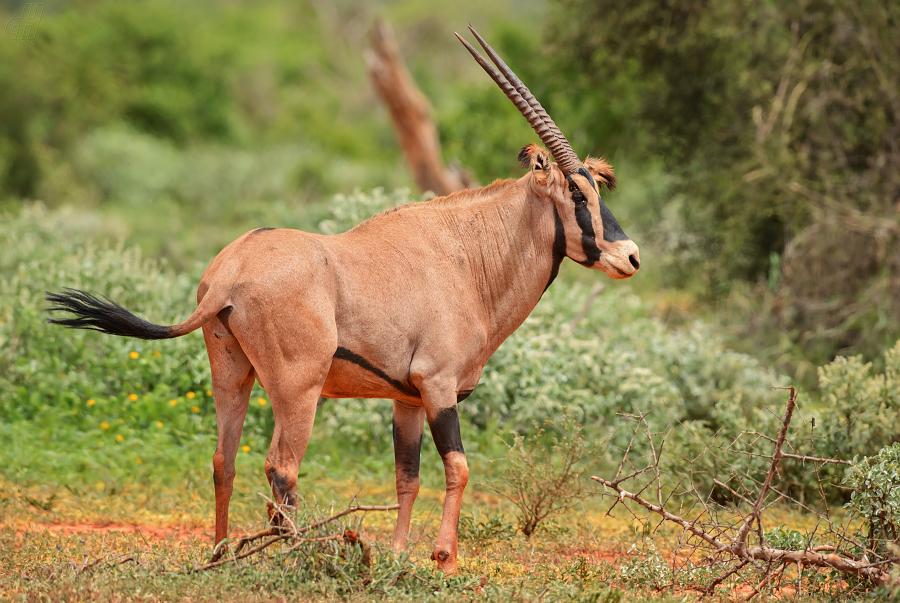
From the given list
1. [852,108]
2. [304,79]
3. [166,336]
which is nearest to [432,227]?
[166,336]

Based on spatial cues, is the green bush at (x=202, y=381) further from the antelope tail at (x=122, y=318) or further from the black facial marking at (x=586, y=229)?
the antelope tail at (x=122, y=318)

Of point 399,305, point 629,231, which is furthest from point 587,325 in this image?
point 629,231

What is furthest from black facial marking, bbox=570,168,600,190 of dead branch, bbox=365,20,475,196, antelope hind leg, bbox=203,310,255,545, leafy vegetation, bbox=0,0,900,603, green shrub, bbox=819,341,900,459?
dead branch, bbox=365,20,475,196

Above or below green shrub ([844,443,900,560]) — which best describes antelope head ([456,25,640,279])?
above

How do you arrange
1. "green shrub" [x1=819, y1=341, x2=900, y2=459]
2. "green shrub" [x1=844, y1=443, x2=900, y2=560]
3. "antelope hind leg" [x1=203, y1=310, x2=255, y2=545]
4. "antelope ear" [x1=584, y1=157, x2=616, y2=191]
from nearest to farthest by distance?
"antelope hind leg" [x1=203, y1=310, x2=255, y2=545], "green shrub" [x1=844, y1=443, x2=900, y2=560], "antelope ear" [x1=584, y1=157, x2=616, y2=191], "green shrub" [x1=819, y1=341, x2=900, y2=459]

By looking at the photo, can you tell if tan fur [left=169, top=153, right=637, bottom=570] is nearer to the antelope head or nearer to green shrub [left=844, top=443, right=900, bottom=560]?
the antelope head

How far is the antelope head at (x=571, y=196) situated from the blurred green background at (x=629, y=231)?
2881mm

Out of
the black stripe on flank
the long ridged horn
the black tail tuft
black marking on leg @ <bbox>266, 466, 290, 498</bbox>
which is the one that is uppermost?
the long ridged horn

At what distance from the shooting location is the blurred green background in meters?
8.39

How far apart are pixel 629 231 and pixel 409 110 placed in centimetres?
481

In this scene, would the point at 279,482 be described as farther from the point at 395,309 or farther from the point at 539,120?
the point at 539,120

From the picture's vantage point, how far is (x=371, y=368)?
16.6ft

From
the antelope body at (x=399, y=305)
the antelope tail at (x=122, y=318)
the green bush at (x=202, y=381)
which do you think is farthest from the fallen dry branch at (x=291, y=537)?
the green bush at (x=202, y=381)

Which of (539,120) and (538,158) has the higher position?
(539,120)
